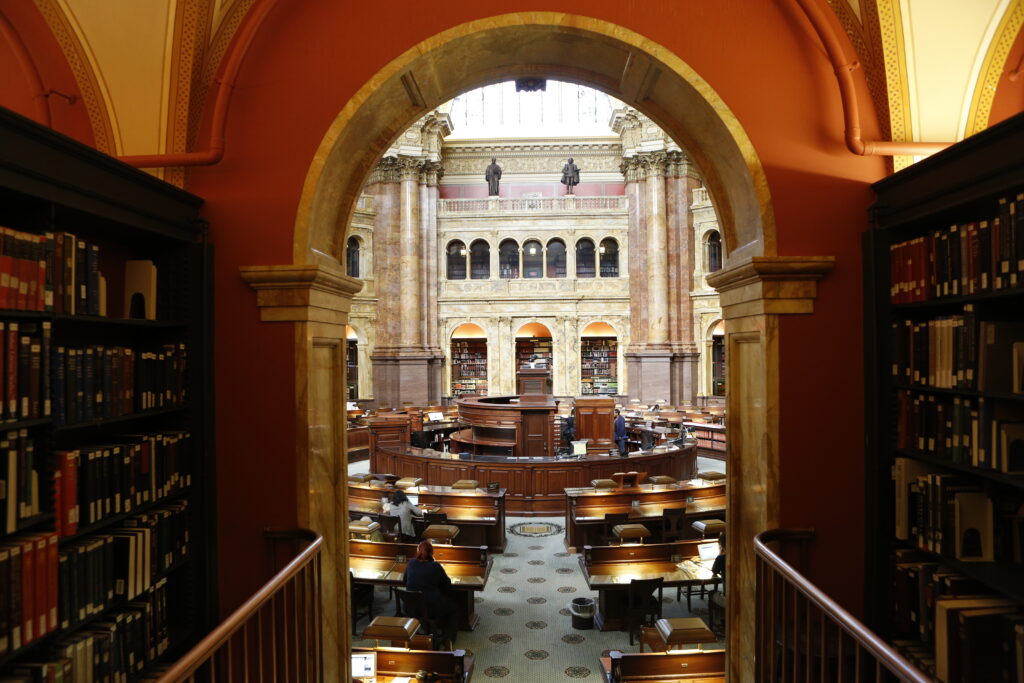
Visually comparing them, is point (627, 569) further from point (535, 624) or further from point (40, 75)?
point (40, 75)

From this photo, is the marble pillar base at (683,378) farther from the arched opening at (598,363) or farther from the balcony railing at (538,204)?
the balcony railing at (538,204)

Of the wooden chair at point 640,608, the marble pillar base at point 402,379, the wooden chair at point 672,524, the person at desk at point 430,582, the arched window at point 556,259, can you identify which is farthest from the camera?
the arched window at point 556,259

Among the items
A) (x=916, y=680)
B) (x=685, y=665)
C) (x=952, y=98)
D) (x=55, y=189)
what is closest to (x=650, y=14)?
(x=952, y=98)

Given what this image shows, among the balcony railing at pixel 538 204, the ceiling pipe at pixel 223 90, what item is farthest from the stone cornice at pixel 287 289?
the balcony railing at pixel 538 204

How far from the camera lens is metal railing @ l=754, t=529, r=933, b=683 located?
184cm

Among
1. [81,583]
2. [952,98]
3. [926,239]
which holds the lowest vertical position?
[81,583]

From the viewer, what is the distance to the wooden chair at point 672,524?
7.38 meters

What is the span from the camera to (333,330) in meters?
3.90

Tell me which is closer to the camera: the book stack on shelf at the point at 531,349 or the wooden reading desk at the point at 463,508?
the wooden reading desk at the point at 463,508

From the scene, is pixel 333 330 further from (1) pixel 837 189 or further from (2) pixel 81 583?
(1) pixel 837 189

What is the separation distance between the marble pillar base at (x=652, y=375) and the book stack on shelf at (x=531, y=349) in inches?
125

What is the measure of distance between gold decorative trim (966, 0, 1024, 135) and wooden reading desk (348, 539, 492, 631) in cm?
503

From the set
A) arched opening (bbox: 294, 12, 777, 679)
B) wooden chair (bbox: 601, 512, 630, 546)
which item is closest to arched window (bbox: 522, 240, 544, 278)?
wooden chair (bbox: 601, 512, 630, 546)

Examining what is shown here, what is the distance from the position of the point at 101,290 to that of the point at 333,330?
1.29 m
